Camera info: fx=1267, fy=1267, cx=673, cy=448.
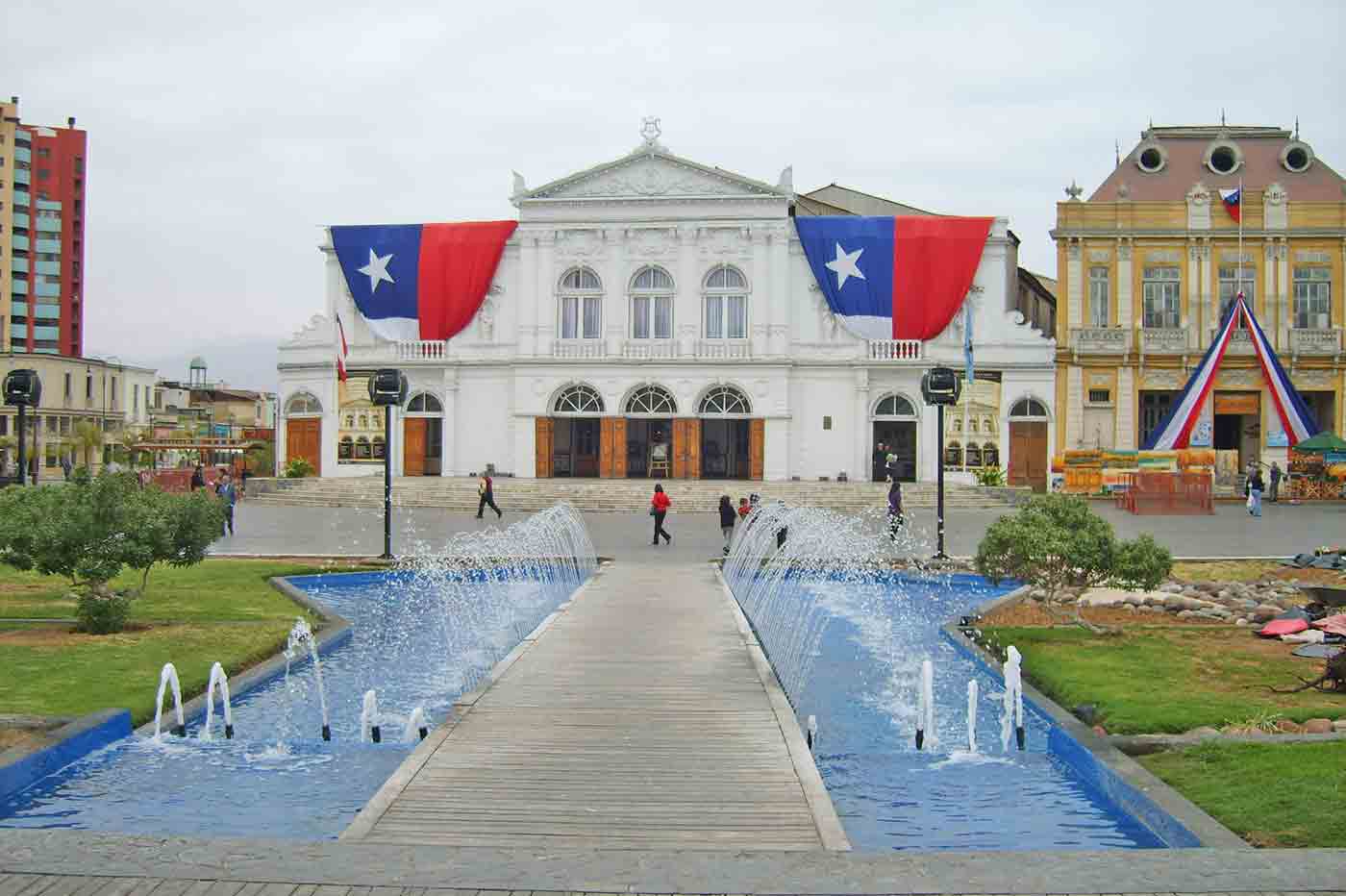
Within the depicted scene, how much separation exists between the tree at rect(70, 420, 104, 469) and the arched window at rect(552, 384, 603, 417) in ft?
94.6

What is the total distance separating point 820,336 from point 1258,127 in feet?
61.9

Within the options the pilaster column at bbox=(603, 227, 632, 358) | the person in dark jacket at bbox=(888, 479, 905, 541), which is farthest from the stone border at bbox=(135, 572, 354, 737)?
the pilaster column at bbox=(603, 227, 632, 358)

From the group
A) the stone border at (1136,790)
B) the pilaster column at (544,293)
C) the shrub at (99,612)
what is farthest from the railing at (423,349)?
the stone border at (1136,790)

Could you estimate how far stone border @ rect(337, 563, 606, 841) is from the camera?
8.11 meters

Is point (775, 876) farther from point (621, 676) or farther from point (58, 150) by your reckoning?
point (58, 150)

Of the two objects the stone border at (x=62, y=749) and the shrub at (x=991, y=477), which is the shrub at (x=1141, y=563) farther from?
the shrub at (x=991, y=477)

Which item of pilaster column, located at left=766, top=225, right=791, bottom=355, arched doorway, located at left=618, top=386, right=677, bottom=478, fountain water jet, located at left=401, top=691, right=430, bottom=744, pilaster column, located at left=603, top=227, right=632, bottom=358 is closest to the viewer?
fountain water jet, located at left=401, top=691, right=430, bottom=744

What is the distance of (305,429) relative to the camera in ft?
167

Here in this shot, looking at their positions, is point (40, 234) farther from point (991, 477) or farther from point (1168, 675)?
point (1168, 675)

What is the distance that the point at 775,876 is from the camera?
7.13 meters

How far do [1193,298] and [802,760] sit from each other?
42.6 metres

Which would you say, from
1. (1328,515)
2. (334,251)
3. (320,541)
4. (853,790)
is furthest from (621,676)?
(334,251)

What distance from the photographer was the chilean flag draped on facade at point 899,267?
47062mm

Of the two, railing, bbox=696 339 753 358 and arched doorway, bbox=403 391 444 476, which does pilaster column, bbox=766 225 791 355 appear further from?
arched doorway, bbox=403 391 444 476
